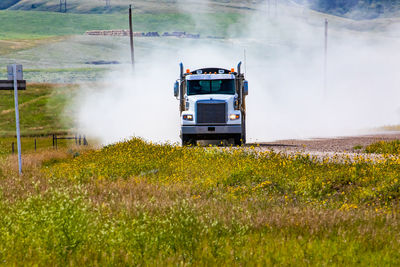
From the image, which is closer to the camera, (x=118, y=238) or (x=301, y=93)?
(x=118, y=238)

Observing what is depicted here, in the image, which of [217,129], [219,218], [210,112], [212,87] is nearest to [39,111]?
[212,87]

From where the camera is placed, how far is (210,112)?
25.9 m

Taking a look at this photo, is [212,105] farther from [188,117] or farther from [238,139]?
[238,139]

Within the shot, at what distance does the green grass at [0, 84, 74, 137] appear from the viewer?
59341mm

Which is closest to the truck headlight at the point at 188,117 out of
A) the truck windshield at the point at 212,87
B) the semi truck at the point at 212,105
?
the semi truck at the point at 212,105

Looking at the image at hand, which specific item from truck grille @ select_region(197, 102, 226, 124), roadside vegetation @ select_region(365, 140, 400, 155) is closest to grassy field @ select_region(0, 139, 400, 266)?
roadside vegetation @ select_region(365, 140, 400, 155)

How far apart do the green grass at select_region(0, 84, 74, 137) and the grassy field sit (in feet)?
140

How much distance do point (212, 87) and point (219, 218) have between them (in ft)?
55.8

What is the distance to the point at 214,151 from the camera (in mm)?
20797

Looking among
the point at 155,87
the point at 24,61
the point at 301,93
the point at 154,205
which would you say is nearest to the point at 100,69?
the point at 24,61

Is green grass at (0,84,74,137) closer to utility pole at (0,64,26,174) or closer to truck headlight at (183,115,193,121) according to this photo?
truck headlight at (183,115,193,121)

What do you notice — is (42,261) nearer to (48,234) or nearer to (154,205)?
(48,234)

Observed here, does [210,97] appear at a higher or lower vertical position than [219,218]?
higher

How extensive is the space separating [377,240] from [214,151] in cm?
1231
